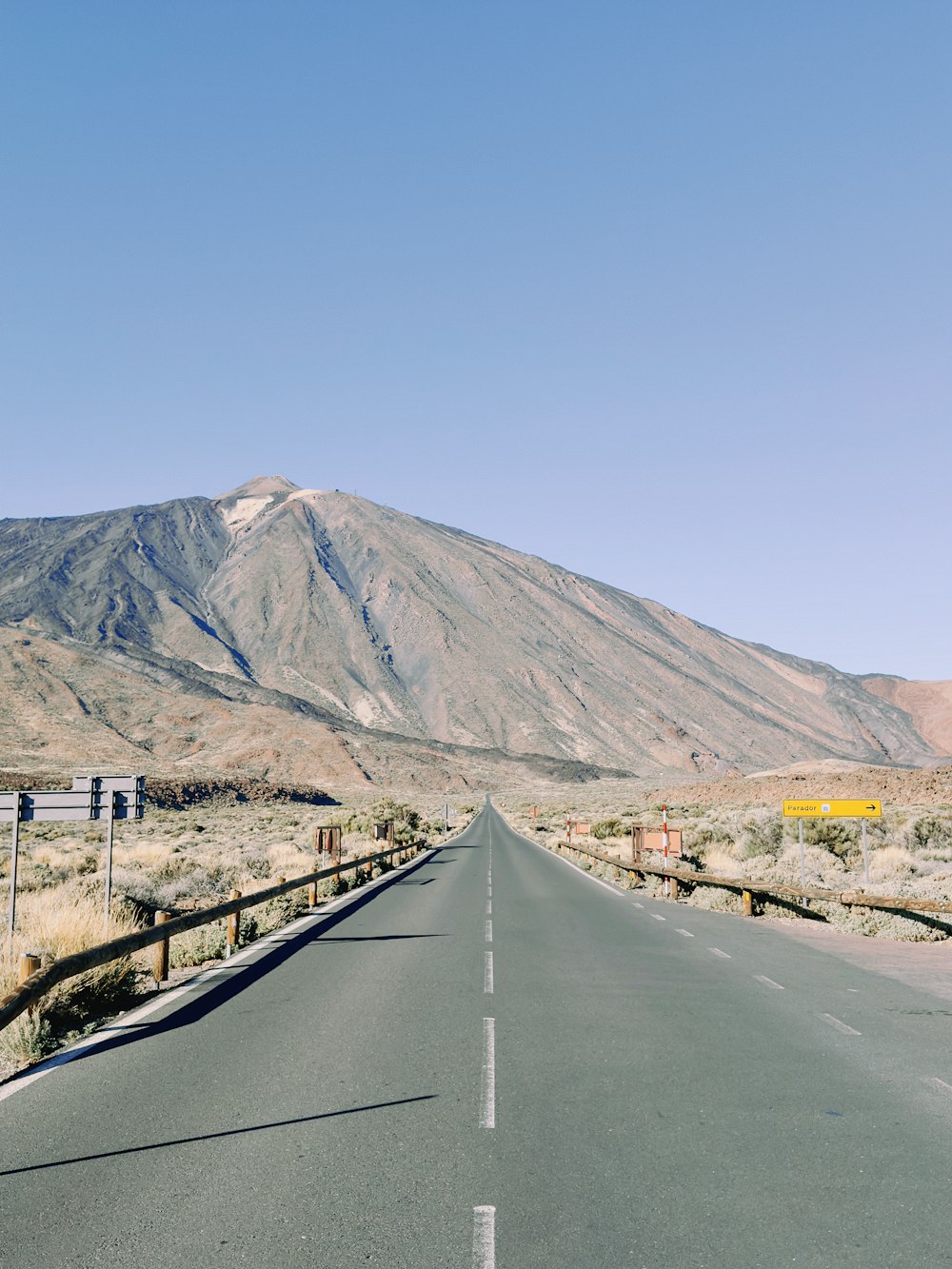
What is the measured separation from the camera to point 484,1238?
434 cm

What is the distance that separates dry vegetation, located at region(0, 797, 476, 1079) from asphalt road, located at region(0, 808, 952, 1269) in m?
0.73

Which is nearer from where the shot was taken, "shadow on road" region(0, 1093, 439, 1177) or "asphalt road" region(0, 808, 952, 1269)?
"asphalt road" region(0, 808, 952, 1269)

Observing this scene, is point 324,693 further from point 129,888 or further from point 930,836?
point 129,888

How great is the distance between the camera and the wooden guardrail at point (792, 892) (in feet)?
45.7

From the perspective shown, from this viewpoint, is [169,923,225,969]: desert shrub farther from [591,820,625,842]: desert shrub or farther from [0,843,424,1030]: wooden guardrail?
[591,820,625,842]: desert shrub

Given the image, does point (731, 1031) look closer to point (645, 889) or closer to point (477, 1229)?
point (477, 1229)

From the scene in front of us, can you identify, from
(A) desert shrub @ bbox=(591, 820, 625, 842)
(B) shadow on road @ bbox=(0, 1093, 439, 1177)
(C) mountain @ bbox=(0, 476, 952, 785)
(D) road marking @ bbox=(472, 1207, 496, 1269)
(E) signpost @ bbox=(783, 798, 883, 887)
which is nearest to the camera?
(D) road marking @ bbox=(472, 1207, 496, 1269)

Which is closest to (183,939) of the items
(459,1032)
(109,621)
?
(459,1032)

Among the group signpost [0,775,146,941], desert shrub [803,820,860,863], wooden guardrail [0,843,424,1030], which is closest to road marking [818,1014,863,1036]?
wooden guardrail [0,843,424,1030]

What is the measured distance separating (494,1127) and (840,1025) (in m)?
4.50

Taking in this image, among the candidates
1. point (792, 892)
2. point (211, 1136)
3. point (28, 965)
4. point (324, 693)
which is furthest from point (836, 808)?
point (324, 693)

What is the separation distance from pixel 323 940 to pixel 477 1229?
32.7 feet

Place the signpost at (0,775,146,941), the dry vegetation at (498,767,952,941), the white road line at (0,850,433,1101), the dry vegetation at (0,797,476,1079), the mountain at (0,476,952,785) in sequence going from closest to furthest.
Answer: the white road line at (0,850,433,1101) → the dry vegetation at (0,797,476,1079) → the signpost at (0,775,146,941) → the dry vegetation at (498,767,952,941) → the mountain at (0,476,952,785)

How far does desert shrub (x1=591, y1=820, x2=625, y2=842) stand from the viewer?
4210 cm
